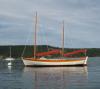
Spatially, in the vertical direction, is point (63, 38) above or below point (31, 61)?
above

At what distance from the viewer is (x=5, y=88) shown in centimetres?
3800

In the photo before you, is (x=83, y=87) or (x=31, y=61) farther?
(x=31, y=61)

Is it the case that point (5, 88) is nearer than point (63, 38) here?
Yes

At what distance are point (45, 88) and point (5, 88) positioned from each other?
14.3ft

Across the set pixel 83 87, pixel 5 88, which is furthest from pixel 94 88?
pixel 5 88

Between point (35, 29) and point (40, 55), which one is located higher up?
point (35, 29)

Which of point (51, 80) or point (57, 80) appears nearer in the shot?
point (57, 80)

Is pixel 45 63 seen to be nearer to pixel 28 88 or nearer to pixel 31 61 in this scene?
pixel 31 61

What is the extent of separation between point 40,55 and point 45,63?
336 centimetres

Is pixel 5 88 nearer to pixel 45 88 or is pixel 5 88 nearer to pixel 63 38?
pixel 45 88

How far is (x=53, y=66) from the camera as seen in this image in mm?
91375

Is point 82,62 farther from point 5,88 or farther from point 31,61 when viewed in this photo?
point 5,88

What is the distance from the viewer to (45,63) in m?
91.5

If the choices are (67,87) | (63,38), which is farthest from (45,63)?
(67,87)
